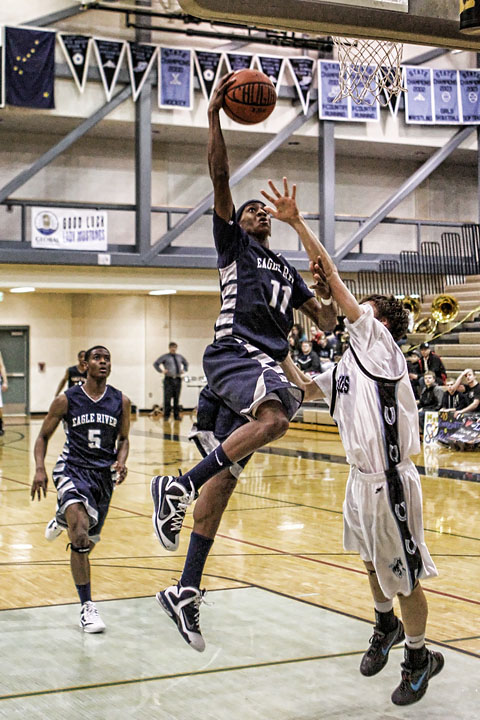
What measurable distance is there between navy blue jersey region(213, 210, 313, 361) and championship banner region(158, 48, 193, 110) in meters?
16.3

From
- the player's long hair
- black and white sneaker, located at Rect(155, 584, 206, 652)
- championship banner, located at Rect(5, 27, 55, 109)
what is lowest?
black and white sneaker, located at Rect(155, 584, 206, 652)

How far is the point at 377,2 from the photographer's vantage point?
5.06 metres

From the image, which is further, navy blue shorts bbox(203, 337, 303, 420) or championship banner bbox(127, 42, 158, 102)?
championship banner bbox(127, 42, 158, 102)

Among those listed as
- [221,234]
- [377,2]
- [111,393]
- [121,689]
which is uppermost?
[377,2]

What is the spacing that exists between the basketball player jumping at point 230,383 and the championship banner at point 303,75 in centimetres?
1725

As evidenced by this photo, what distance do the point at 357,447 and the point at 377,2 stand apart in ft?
7.93

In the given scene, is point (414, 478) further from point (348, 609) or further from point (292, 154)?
point (292, 154)

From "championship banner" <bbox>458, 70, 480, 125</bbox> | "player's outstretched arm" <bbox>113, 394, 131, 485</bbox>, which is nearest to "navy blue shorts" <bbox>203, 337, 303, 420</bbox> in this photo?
"player's outstretched arm" <bbox>113, 394, 131, 485</bbox>

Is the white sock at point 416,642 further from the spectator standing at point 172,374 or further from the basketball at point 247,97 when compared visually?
the spectator standing at point 172,374

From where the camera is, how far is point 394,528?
13.7ft

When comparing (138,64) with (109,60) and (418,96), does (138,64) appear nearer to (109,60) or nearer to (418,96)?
(109,60)

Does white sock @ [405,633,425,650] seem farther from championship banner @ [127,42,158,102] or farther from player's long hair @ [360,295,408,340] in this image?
championship banner @ [127,42,158,102]

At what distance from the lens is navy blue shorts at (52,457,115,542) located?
5.91 m

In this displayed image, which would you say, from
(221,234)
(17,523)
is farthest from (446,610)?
(17,523)
